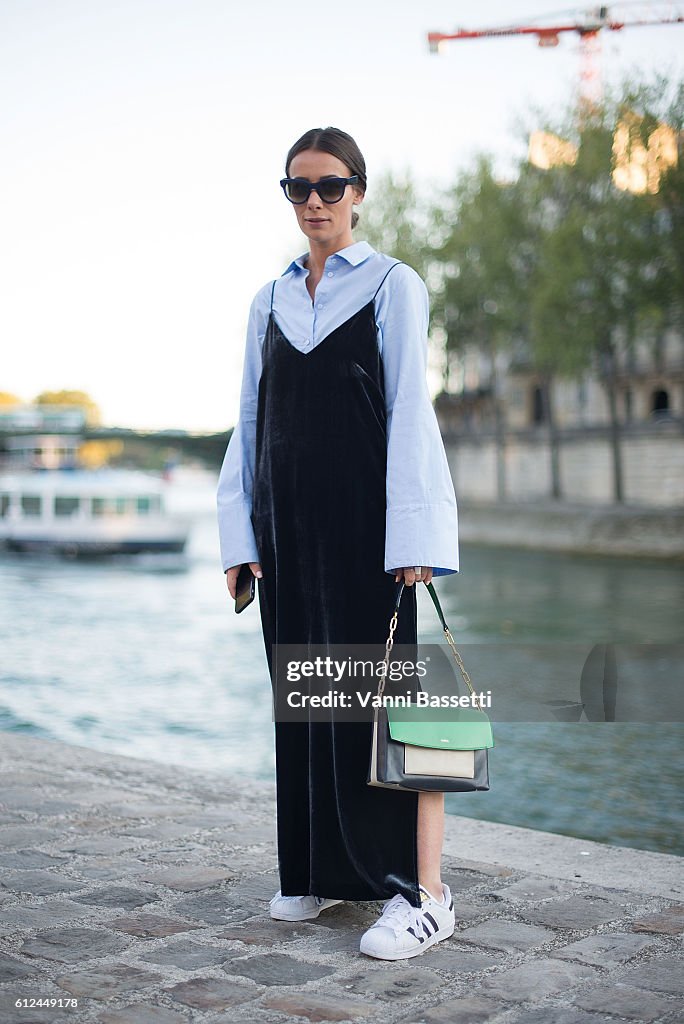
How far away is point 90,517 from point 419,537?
35.5m

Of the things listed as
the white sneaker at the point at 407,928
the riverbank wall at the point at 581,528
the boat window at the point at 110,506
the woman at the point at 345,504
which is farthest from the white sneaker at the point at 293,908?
the boat window at the point at 110,506

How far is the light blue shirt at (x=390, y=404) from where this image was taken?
10.3 ft

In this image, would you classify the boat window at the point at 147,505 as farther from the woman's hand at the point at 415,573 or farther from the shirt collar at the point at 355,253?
the woman's hand at the point at 415,573

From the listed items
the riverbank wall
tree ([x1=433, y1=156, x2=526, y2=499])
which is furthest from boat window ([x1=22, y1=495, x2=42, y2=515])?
tree ([x1=433, y1=156, x2=526, y2=499])

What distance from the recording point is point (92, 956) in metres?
2.99

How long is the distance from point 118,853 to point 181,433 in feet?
183

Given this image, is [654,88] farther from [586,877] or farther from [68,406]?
[68,406]

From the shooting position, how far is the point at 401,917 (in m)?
3.11

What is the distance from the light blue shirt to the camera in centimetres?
314

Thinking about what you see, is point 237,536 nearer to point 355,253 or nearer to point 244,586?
point 244,586

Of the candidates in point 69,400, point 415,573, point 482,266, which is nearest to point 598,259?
point 482,266

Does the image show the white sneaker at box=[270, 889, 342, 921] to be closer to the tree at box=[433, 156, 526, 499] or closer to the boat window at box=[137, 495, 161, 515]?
the boat window at box=[137, 495, 161, 515]

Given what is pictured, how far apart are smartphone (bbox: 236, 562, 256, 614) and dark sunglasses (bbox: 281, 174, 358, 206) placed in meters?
0.99

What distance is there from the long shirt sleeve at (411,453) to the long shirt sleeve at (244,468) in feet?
1.38
